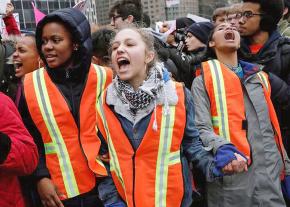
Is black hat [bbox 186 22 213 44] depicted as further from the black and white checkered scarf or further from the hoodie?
the black and white checkered scarf

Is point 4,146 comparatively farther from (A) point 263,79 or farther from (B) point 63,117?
(A) point 263,79

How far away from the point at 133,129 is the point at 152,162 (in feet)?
0.80

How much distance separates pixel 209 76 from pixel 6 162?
1.59 metres

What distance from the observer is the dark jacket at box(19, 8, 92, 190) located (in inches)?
111

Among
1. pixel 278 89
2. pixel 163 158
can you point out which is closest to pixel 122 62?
pixel 163 158

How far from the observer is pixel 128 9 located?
5.06 metres

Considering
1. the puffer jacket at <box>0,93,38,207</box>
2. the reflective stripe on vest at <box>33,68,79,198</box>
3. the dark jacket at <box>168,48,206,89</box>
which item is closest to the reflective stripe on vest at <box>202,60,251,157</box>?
the dark jacket at <box>168,48,206,89</box>

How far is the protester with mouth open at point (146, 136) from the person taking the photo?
8.44 ft

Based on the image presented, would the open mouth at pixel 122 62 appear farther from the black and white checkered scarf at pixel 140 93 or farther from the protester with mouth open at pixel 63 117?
the protester with mouth open at pixel 63 117

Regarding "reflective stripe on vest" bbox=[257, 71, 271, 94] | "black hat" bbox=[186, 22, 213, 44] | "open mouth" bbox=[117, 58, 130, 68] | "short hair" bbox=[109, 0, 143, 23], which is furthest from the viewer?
"short hair" bbox=[109, 0, 143, 23]

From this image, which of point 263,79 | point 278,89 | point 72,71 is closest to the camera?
point 72,71

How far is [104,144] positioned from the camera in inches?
112

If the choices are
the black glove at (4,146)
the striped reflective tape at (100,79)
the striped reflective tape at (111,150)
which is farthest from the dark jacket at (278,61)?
the black glove at (4,146)

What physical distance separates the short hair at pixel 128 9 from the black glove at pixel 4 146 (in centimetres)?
319
